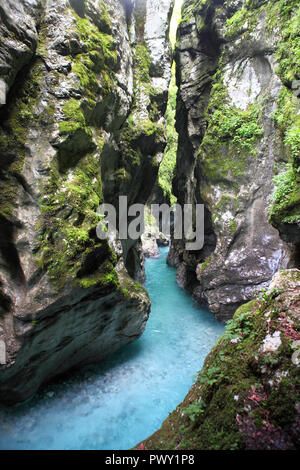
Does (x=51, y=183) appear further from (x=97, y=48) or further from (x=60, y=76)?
(x=97, y=48)

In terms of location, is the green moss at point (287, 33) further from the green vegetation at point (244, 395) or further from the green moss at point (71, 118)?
the green vegetation at point (244, 395)

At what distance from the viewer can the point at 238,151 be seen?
912 centimetres

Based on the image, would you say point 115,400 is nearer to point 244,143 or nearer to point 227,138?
point 244,143

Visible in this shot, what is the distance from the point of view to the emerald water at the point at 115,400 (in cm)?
504

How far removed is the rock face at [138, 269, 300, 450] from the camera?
2.21 metres

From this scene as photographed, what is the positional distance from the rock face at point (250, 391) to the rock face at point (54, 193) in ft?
9.56

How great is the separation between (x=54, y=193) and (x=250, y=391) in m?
4.36

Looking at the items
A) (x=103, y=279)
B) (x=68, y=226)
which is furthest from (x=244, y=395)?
Answer: (x=68, y=226)

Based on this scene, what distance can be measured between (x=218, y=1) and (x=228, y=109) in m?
4.80

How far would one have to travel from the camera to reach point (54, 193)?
4730 millimetres

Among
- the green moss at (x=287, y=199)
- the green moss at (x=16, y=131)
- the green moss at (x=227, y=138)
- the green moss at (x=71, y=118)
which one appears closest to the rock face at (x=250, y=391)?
the green moss at (x=287, y=199)

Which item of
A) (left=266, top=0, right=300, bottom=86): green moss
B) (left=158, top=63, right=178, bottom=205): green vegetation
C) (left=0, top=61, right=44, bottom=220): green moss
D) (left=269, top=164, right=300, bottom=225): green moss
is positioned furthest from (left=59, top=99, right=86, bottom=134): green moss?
(left=158, top=63, right=178, bottom=205): green vegetation

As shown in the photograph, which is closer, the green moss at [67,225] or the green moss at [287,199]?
the green moss at [67,225]

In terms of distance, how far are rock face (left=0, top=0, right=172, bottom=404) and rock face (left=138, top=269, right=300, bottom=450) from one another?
2.91m
